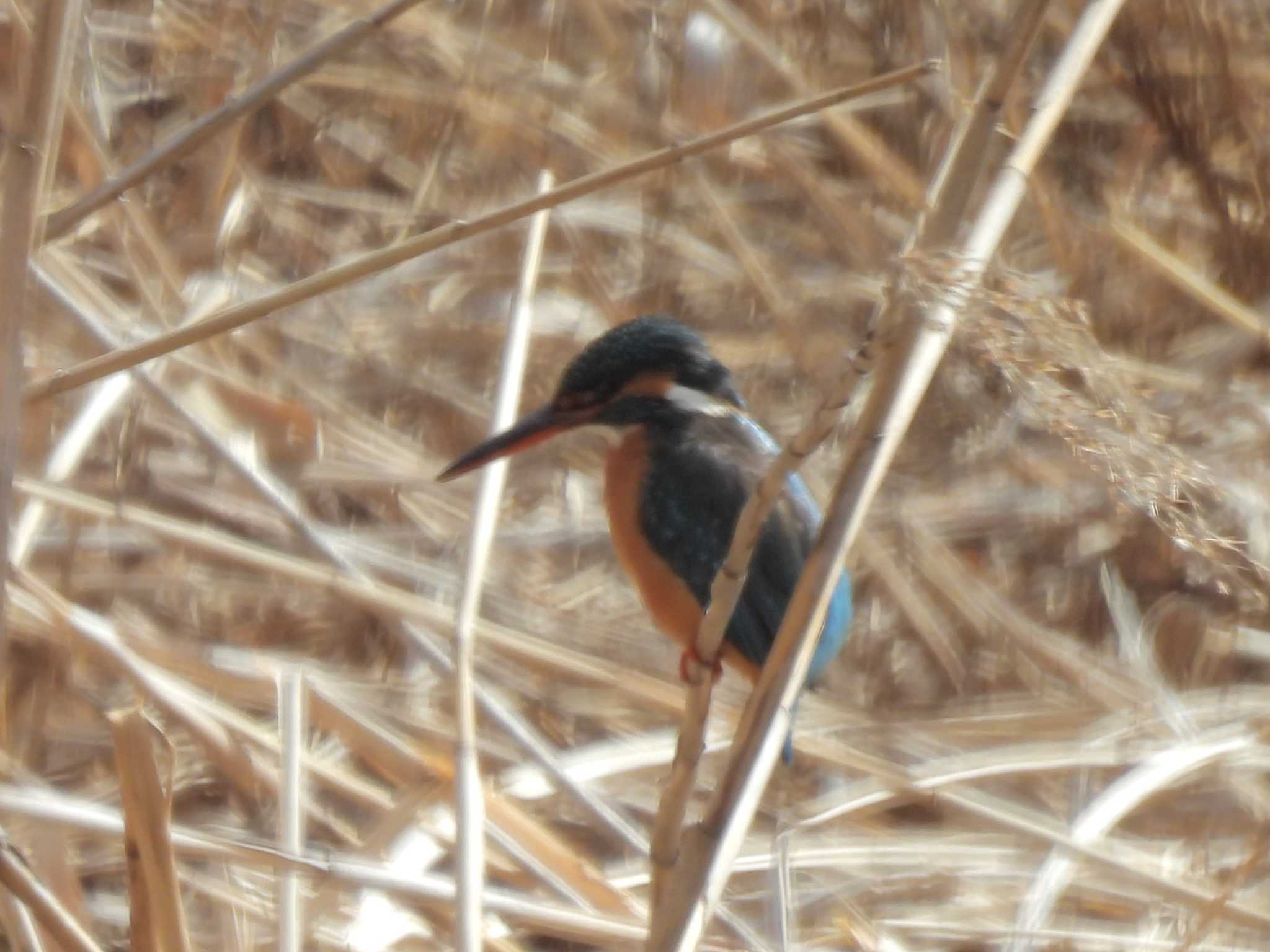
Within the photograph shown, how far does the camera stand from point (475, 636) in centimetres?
166

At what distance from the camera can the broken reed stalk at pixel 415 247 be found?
1.00 m

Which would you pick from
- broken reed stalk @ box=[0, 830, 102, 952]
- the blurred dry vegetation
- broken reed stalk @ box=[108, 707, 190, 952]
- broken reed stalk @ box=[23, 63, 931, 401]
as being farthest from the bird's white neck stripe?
broken reed stalk @ box=[0, 830, 102, 952]

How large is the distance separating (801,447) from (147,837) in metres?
0.49

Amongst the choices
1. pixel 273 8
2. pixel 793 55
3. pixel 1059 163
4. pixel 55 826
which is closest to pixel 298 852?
pixel 55 826

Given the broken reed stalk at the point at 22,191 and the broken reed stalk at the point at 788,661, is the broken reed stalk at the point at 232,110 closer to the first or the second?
the broken reed stalk at the point at 22,191

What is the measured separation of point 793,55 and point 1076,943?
1.52m

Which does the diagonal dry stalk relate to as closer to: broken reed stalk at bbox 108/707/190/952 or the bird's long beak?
the bird's long beak

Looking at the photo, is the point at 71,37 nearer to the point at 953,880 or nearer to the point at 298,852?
the point at 298,852

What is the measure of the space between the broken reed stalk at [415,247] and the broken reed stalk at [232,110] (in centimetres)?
12

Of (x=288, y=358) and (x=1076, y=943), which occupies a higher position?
(x=288, y=358)

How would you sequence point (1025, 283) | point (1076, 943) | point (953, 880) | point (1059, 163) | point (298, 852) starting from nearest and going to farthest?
point (1025, 283) → point (298, 852) → point (1076, 943) → point (953, 880) → point (1059, 163)

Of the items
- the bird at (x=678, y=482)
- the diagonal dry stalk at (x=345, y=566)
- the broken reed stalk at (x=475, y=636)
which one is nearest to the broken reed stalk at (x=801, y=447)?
the broken reed stalk at (x=475, y=636)

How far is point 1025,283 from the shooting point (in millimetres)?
752

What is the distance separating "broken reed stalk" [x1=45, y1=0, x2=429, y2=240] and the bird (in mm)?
591
